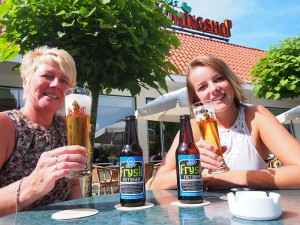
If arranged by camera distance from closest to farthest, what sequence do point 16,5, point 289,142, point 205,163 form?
1. point 205,163
2. point 289,142
3. point 16,5

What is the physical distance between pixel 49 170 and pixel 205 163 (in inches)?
30.0

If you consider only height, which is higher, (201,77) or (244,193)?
(201,77)

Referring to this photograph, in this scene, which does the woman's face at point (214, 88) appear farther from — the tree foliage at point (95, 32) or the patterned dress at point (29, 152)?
the patterned dress at point (29, 152)

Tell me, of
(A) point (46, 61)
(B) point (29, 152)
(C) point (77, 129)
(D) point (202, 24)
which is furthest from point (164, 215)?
(D) point (202, 24)

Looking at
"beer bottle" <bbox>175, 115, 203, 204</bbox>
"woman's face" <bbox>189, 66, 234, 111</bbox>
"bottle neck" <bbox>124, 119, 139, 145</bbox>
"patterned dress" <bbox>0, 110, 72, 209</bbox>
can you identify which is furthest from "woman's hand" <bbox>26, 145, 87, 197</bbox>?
"woman's face" <bbox>189, 66, 234, 111</bbox>

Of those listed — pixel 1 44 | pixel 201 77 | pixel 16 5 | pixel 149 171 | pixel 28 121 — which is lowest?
pixel 149 171

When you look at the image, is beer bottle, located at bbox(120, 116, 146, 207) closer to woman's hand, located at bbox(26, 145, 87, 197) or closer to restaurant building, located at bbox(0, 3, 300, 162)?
woman's hand, located at bbox(26, 145, 87, 197)

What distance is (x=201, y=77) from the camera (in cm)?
219

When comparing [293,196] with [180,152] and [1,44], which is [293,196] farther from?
[1,44]

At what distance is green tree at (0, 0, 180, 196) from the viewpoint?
2596 mm

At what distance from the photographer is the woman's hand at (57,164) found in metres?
1.22

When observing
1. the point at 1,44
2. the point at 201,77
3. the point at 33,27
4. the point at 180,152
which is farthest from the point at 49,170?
the point at 1,44

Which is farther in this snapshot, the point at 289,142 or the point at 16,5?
the point at 16,5

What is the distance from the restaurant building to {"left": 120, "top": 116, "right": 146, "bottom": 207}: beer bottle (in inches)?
134
